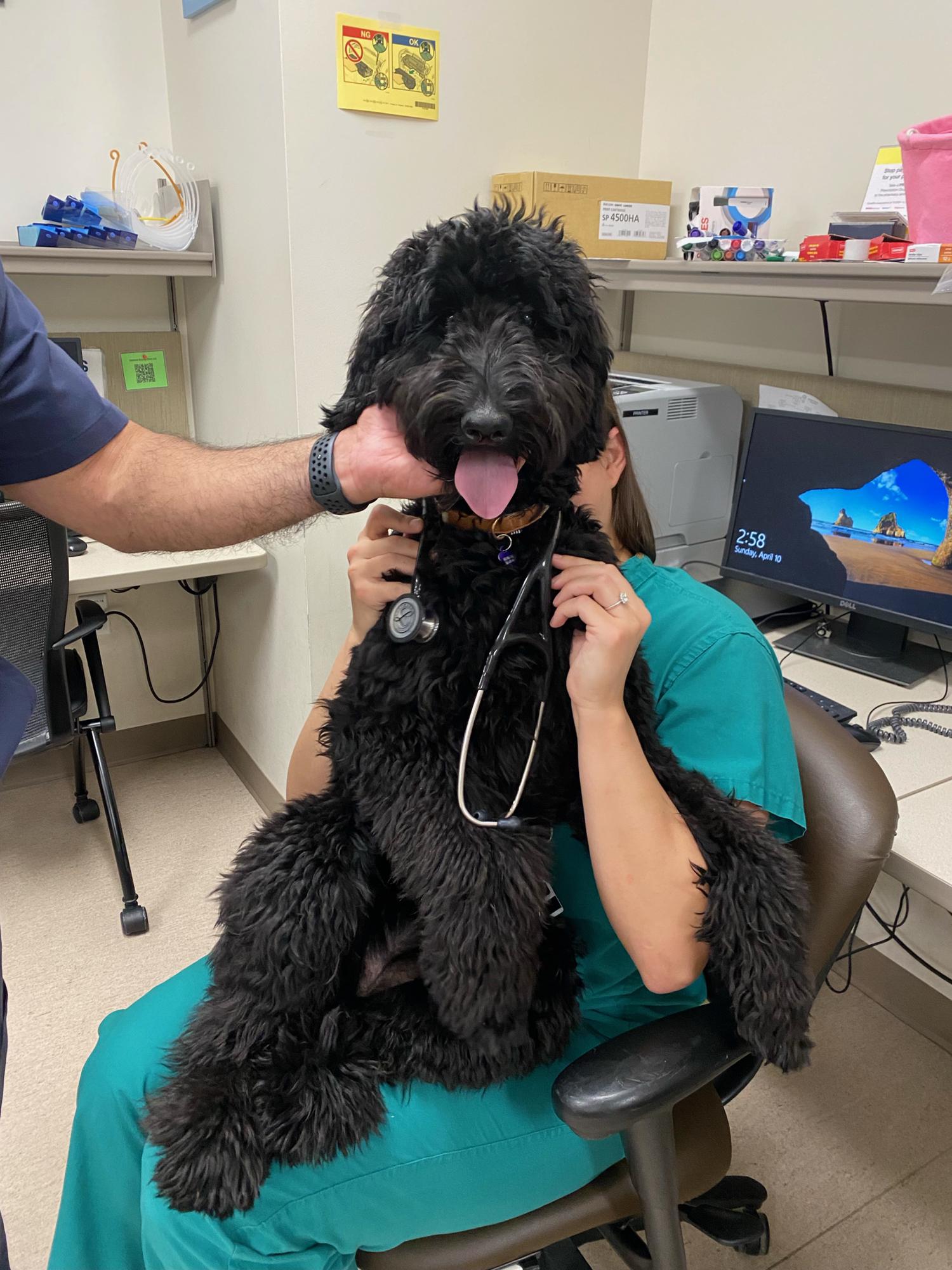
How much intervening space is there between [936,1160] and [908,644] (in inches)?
40.2

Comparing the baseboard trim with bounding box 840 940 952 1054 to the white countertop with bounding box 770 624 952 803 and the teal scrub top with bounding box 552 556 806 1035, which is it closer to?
the white countertop with bounding box 770 624 952 803

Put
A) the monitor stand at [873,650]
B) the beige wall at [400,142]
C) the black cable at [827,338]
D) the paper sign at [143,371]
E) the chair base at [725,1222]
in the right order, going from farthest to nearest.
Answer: the paper sign at [143,371] → the black cable at [827,338] → the beige wall at [400,142] → the monitor stand at [873,650] → the chair base at [725,1222]

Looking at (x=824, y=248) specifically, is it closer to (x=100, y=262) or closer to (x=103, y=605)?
(x=100, y=262)

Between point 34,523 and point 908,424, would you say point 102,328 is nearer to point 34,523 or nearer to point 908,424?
point 34,523

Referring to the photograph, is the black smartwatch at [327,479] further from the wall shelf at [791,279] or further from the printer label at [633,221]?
the printer label at [633,221]

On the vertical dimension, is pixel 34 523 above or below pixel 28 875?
above

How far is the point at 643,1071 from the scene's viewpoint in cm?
87

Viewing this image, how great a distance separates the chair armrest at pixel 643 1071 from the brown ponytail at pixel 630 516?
647 millimetres

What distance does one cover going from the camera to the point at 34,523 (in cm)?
196

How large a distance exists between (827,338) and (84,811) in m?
2.41

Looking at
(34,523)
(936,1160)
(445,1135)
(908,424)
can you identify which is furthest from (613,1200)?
(34,523)

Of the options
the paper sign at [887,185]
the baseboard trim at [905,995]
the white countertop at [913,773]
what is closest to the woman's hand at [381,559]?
the white countertop at [913,773]

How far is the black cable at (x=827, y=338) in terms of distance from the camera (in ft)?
6.72

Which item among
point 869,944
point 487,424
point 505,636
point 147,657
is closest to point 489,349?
point 487,424
